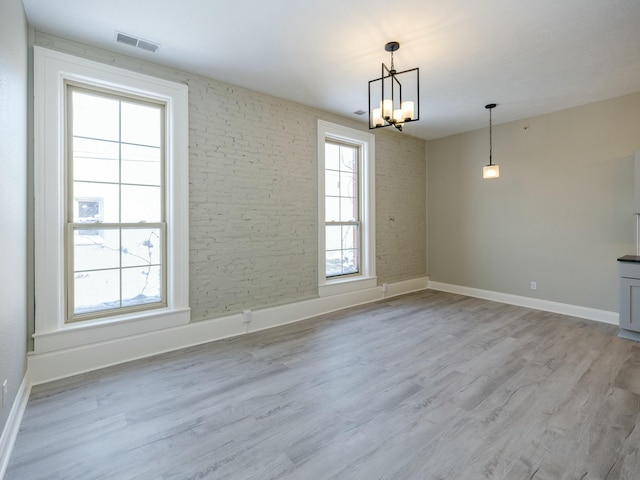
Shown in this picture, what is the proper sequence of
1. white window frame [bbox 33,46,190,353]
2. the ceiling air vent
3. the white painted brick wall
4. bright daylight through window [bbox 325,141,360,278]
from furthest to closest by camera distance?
bright daylight through window [bbox 325,141,360,278]
the white painted brick wall
the ceiling air vent
white window frame [bbox 33,46,190,353]

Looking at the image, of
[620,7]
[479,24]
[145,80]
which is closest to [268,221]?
[145,80]

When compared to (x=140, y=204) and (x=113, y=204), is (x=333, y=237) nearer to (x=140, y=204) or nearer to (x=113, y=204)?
(x=140, y=204)

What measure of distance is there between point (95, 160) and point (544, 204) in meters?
6.07

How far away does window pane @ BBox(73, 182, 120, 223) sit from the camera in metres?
3.03

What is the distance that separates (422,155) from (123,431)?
6.34 meters

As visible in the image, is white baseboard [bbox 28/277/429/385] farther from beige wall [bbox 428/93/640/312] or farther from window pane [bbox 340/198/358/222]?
beige wall [bbox 428/93/640/312]

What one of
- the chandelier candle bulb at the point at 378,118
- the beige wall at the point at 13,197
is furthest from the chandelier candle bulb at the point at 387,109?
the beige wall at the point at 13,197

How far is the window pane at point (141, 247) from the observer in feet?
10.7

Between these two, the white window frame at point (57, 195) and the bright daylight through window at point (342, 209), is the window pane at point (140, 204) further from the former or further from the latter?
the bright daylight through window at point (342, 209)

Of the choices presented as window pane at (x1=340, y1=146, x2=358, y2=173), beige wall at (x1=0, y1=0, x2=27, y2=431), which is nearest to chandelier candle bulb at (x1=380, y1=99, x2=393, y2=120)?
window pane at (x1=340, y1=146, x2=358, y2=173)

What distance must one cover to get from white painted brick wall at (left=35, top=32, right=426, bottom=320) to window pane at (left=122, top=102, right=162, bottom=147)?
343mm

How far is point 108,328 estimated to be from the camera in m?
3.07

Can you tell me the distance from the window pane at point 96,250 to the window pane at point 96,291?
78 millimetres

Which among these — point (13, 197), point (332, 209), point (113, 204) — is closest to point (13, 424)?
point (13, 197)
